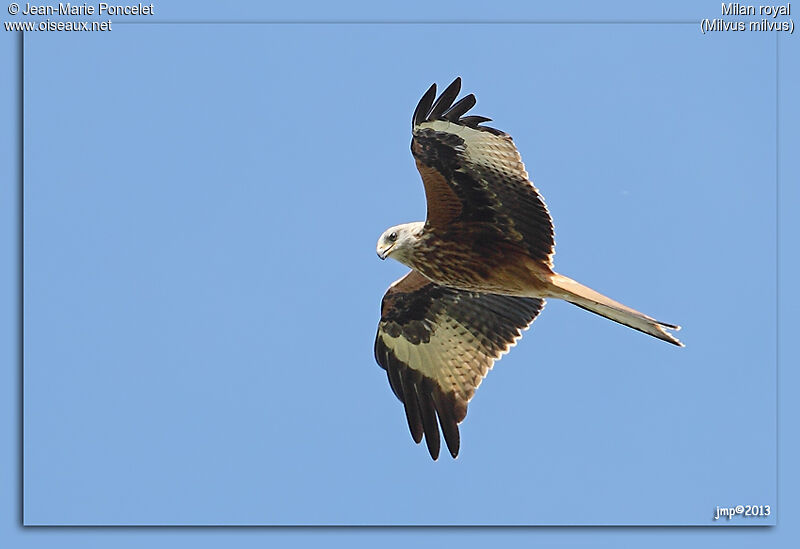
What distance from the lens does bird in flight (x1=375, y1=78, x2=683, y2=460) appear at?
8531mm

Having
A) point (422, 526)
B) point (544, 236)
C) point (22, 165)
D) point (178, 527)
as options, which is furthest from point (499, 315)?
point (22, 165)

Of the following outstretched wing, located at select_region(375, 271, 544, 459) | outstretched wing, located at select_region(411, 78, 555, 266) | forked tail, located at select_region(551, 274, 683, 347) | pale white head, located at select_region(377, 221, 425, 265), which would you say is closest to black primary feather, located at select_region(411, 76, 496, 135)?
outstretched wing, located at select_region(411, 78, 555, 266)

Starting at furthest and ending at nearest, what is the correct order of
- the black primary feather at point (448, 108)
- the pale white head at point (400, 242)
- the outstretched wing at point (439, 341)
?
the outstretched wing at point (439, 341)
the pale white head at point (400, 242)
the black primary feather at point (448, 108)

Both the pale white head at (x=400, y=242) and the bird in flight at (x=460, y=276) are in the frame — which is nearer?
the bird in flight at (x=460, y=276)

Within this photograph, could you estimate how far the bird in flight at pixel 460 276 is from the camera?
853 centimetres

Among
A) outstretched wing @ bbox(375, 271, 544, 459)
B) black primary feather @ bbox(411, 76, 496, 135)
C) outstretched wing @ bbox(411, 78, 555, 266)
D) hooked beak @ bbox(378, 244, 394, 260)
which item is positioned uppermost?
black primary feather @ bbox(411, 76, 496, 135)

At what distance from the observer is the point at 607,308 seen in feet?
28.1

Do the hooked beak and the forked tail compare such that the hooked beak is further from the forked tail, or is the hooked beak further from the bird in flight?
Result: the forked tail

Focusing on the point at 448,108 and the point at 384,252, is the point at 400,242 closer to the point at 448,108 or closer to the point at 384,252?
the point at 384,252

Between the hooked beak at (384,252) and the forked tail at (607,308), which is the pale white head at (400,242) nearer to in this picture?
the hooked beak at (384,252)

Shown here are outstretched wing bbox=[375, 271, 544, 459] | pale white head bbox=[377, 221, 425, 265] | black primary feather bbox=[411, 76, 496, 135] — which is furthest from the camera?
outstretched wing bbox=[375, 271, 544, 459]

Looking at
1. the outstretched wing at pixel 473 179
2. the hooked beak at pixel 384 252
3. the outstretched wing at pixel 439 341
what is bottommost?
the outstretched wing at pixel 439 341

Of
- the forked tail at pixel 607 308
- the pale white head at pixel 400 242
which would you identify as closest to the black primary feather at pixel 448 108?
the pale white head at pixel 400 242

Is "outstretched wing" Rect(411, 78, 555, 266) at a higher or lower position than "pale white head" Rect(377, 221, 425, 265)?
higher
